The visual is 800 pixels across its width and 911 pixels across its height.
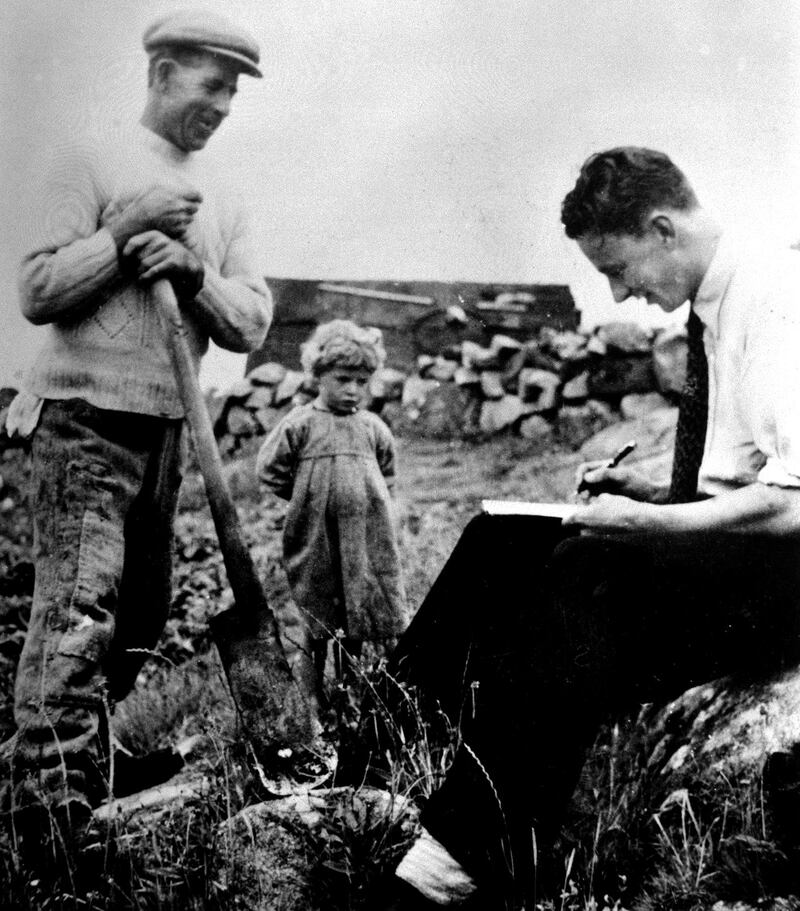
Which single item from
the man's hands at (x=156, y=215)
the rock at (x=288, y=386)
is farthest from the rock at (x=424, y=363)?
the man's hands at (x=156, y=215)

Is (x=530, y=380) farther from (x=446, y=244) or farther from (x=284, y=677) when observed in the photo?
(x=284, y=677)

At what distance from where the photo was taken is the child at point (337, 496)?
11.3ft

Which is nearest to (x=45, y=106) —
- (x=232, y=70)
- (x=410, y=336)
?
(x=232, y=70)

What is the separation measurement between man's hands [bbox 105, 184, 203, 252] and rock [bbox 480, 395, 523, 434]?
4.43 ft

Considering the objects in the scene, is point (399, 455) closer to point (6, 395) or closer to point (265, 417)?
point (265, 417)

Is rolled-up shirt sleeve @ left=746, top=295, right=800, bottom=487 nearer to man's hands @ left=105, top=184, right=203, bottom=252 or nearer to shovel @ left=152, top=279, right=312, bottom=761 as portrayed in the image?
shovel @ left=152, top=279, right=312, bottom=761

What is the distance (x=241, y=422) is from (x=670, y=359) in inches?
63.0

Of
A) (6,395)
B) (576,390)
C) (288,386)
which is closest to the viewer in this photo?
(6,395)

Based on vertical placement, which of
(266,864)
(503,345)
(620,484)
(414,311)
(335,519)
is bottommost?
(266,864)

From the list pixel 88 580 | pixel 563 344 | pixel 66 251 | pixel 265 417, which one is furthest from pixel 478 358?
pixel 88 580

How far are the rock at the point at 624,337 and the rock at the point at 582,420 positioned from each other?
0.73ft

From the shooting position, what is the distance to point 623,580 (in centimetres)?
246

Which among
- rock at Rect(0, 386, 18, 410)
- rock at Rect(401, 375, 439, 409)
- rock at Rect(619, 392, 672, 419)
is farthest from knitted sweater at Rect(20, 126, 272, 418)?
rock at Rect(619, 392, 672, 419)

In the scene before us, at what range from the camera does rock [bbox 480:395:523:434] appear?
3857 mm
